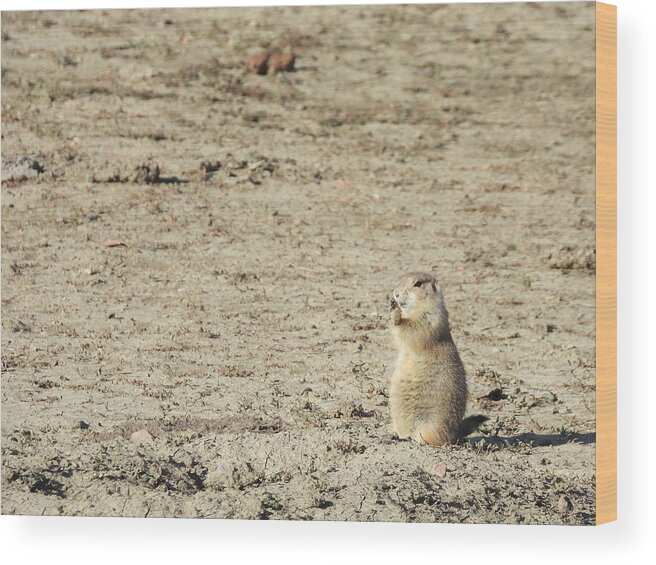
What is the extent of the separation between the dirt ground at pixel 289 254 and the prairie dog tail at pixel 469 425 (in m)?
0.11

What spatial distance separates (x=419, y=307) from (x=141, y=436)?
180 cm

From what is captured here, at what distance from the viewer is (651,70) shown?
278 inches

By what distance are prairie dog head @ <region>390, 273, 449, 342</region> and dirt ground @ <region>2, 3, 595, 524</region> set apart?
2.14 ft

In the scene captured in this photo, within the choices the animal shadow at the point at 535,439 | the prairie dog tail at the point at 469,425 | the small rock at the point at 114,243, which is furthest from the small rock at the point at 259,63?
the prairie dog tail at the point at 469,425

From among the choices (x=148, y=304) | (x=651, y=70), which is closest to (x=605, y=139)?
(x=651, y=70)

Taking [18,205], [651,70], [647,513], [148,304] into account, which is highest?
[651,70]

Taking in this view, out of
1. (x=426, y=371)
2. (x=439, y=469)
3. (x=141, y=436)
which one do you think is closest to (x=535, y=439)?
(x=439, y=469)

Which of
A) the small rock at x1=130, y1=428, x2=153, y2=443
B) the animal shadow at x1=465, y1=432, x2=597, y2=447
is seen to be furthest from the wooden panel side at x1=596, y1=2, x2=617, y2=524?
the small rock at x1=130, y1=428, x2=153, y2=443

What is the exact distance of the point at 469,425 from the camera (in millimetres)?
6934

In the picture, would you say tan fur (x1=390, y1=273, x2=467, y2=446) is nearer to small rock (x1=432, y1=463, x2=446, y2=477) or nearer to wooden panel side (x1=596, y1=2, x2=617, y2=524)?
small rock (x1=432, y1=463, x2=446, y2=477)

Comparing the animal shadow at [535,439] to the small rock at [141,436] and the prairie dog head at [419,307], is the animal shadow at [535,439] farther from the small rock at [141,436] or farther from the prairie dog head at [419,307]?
the small rock at [141,436]

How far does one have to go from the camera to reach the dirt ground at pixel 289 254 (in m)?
7.11

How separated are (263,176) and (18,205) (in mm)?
2081

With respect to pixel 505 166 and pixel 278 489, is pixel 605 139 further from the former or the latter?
pixel 505 166
